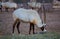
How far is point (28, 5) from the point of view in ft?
43.7

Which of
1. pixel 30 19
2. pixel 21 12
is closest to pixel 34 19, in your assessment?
pixel 30 19

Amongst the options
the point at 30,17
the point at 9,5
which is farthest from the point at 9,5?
the point at 30,17

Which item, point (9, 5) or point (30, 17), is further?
point (9, 5)

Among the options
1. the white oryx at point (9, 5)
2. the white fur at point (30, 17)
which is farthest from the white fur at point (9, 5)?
the white fur at point (30, 17)

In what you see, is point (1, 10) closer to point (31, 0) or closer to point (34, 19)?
point (31, 0)

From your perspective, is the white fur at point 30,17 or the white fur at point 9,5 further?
the white fur at point 9,5

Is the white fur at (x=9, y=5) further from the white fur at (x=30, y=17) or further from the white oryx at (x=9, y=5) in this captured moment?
the white fur at (x=30, y=17)

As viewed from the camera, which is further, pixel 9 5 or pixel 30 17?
pixel 9 5

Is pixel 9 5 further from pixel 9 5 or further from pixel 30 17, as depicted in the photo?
pixel 30 17

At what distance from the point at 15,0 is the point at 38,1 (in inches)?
53.5

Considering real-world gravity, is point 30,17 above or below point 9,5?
above

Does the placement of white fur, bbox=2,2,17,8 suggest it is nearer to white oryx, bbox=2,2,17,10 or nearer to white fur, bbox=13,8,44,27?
white oryx, bbox=2,2,17,10

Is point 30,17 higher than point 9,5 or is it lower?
higher

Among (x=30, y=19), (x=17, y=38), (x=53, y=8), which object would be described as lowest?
(x=53, y=8)
